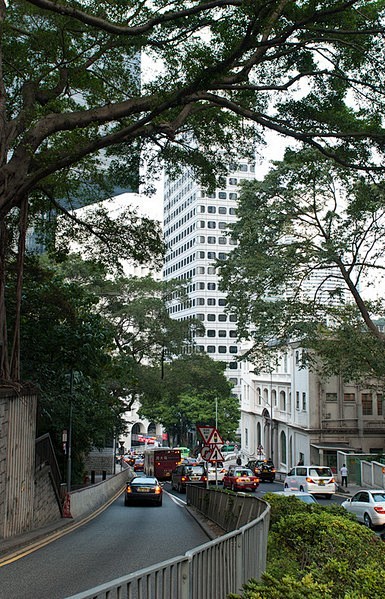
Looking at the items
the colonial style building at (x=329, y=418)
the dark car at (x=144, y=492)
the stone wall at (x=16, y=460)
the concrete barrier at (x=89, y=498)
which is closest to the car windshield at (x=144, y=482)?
the dark car at (x=144, y=492)

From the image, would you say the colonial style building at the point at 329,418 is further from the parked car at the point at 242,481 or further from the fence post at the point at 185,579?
the fence post at the point at 185,579

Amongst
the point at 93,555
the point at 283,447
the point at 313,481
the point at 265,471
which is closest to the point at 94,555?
the point at 93,555

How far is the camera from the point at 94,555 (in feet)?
38.7

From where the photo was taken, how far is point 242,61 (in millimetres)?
12867

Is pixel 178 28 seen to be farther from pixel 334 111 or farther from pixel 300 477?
pixel 300 477

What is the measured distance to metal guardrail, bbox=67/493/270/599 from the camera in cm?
382

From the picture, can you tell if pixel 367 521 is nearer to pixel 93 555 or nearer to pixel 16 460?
pixel 93 555

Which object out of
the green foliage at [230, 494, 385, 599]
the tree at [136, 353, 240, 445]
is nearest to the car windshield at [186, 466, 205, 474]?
the tree at [136, 353, 240, 445]

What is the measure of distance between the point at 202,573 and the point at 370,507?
15683 mm

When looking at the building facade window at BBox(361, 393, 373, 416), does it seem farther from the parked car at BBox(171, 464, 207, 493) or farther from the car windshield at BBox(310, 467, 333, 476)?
the parked car at BBox(171, 464, 207, 493)

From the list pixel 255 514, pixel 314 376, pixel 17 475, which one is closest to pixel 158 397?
pixel 314 376

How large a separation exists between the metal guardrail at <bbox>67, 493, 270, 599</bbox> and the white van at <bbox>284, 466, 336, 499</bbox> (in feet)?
81.0

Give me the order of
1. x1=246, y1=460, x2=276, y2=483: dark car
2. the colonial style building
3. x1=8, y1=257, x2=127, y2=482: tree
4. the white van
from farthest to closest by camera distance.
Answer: the colonial style building, x1=246, y1=460, x2=276, y2=483: dark car, the white van, x1=8, y1=257, x2=127, y2=482: tree

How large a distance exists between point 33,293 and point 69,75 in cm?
650
